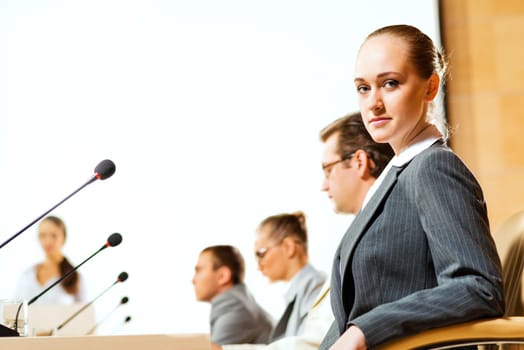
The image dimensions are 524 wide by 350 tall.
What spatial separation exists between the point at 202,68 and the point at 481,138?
153 cm

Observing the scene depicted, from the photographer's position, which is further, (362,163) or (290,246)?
(290,246)

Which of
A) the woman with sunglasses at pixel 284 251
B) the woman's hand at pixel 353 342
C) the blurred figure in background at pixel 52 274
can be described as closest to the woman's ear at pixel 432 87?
the woman's hand at pixel 353 342

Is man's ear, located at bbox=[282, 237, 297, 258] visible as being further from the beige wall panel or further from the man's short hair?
the man's short hair

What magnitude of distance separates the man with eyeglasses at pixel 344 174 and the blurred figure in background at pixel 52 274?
1502 mm

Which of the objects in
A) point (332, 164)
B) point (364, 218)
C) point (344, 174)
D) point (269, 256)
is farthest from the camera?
point (269, 256)

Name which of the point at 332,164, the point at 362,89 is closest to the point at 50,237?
the point at 332,164

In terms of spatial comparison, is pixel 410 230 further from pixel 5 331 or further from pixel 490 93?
pixel 490 93

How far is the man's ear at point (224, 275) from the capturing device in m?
4.32

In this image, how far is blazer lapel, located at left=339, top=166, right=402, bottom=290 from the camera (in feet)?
5.04

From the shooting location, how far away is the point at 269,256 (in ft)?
14.1

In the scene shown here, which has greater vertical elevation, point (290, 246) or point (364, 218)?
point (364, 218)

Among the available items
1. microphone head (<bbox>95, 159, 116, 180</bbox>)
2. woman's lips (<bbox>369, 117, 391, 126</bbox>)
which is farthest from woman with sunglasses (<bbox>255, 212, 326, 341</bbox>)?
woman's lips (<bbox>369, 117, 391, 126</bbox>)

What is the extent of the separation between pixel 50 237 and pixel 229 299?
100cm

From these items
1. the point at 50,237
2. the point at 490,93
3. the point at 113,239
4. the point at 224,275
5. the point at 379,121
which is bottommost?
the point at 224,275
